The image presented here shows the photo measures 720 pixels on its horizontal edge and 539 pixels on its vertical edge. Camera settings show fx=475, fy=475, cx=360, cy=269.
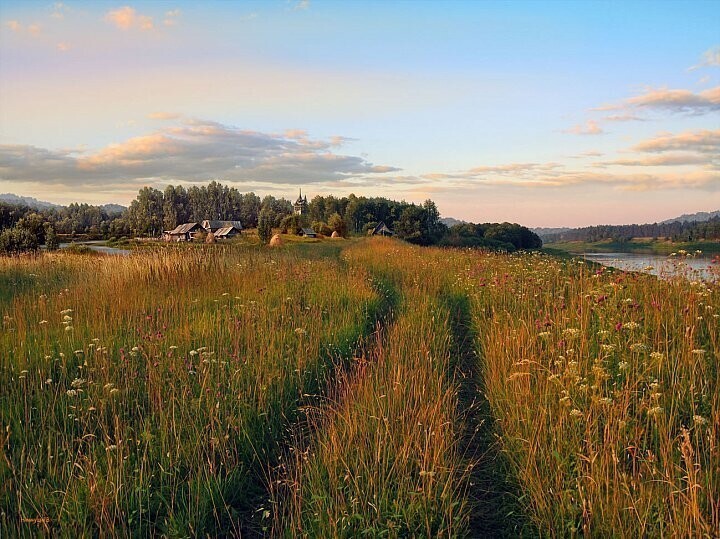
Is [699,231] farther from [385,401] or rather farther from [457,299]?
[385,401]

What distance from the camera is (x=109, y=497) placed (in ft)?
9.75

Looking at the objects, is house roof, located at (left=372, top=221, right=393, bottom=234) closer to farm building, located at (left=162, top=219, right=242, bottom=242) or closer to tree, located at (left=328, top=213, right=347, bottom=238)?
farm building, located at (left=162, top=219, right=242, bottom=242)

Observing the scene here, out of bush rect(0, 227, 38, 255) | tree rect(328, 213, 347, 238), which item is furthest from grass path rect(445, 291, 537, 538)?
tree rect(328, 213, 347, 238)

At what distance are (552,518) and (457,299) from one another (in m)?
7.34

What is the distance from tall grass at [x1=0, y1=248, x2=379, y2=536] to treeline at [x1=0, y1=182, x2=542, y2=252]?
61.7 feet

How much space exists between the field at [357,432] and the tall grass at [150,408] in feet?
0.08

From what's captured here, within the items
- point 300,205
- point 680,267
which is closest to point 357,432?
point 680,267

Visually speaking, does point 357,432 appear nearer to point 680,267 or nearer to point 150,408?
point 150,408

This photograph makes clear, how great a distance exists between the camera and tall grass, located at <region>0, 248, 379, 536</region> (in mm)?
3068

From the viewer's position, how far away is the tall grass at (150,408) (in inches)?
121

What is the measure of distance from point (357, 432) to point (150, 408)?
193 centimetres

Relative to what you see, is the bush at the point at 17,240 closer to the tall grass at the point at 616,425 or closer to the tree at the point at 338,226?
the tree at the point at 338,226

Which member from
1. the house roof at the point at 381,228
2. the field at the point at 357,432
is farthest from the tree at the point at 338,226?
the field at the point at 357,432

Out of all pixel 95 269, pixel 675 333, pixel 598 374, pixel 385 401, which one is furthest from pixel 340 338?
pixel 95 269
